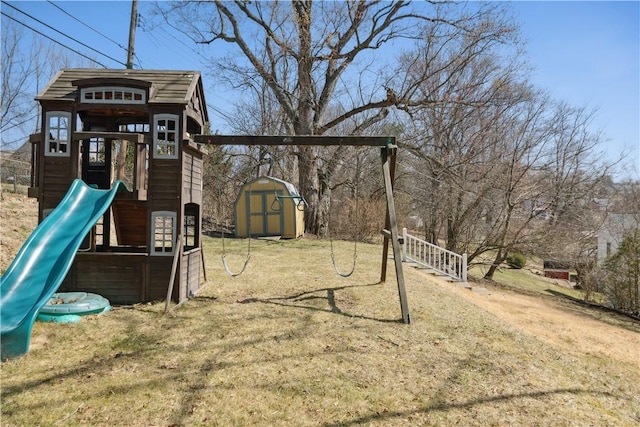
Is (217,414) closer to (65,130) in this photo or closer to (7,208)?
(65,130)

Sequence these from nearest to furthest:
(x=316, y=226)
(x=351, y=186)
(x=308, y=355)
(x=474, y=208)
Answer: (x=308, y=355) → (x=474, y=208) → (x=316, y=226) → (x=351, y=186)

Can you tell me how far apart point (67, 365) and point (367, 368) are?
9.59 feet

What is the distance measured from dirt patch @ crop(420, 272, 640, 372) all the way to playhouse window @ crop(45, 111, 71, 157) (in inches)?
306

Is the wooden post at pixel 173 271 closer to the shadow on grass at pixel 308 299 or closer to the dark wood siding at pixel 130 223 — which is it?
the shadow on grass at pixel 308 299

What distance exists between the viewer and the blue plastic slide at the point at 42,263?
3.77m

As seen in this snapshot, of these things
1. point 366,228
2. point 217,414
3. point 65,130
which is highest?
point 65,130

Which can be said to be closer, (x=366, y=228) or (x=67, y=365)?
(x=67, y=365)

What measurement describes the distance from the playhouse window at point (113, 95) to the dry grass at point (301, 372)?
9.96 feet

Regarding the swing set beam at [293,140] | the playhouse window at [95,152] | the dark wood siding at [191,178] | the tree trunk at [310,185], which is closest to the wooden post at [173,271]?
the dark wood siding at [191,178]

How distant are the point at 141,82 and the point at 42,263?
2.79m

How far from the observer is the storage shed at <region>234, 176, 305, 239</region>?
15.3m

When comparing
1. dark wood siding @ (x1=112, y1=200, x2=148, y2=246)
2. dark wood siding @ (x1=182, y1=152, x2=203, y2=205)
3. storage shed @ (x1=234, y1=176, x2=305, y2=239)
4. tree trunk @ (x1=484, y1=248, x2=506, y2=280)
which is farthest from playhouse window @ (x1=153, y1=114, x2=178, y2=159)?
tree trunk @ (x1=484, y1=248, x2=506, y2=280)

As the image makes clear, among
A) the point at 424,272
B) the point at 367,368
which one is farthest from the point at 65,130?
the point at 424,272

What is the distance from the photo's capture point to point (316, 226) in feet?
57.8
